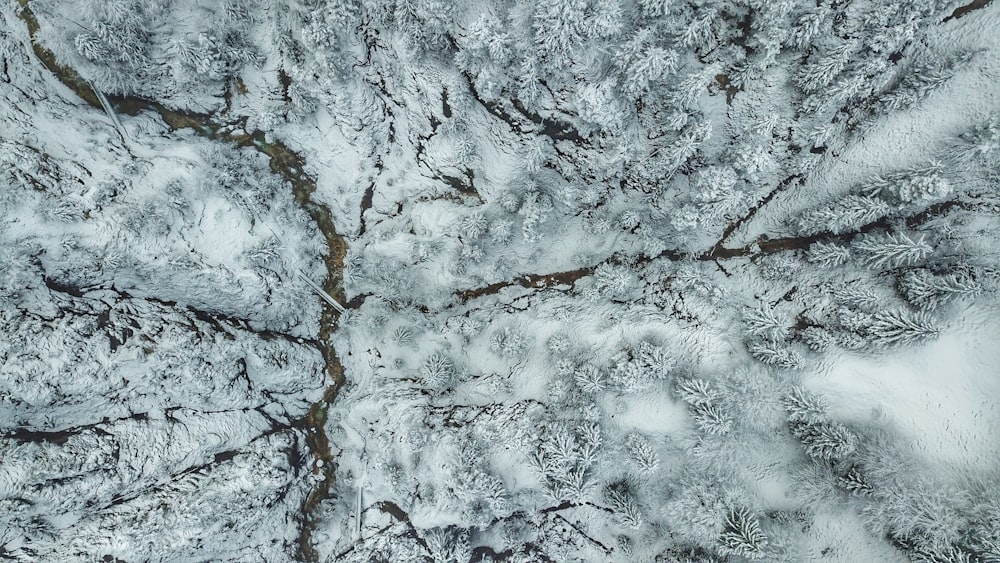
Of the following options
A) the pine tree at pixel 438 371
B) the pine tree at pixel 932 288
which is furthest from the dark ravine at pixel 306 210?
the pine tree at pixel 932 288

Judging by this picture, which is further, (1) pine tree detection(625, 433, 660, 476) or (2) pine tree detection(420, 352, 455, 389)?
(2) pine tree detection(420, 352, 455, 389)

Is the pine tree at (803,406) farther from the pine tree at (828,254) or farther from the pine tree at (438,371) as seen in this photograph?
the pine tree at (438,371)

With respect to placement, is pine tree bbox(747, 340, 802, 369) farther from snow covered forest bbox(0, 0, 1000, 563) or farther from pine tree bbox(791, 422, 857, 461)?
pine tree bbox(791, 422, 857, 461)

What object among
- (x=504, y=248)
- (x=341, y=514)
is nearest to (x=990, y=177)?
(x=504, y=248)

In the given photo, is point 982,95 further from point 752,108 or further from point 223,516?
point 223,516

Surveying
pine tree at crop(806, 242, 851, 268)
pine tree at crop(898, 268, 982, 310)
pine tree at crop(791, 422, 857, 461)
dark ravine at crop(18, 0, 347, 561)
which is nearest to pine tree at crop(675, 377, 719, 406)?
pine tree at crop(791, 422, 857, 461)

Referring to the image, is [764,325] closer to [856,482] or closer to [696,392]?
[696,392]
